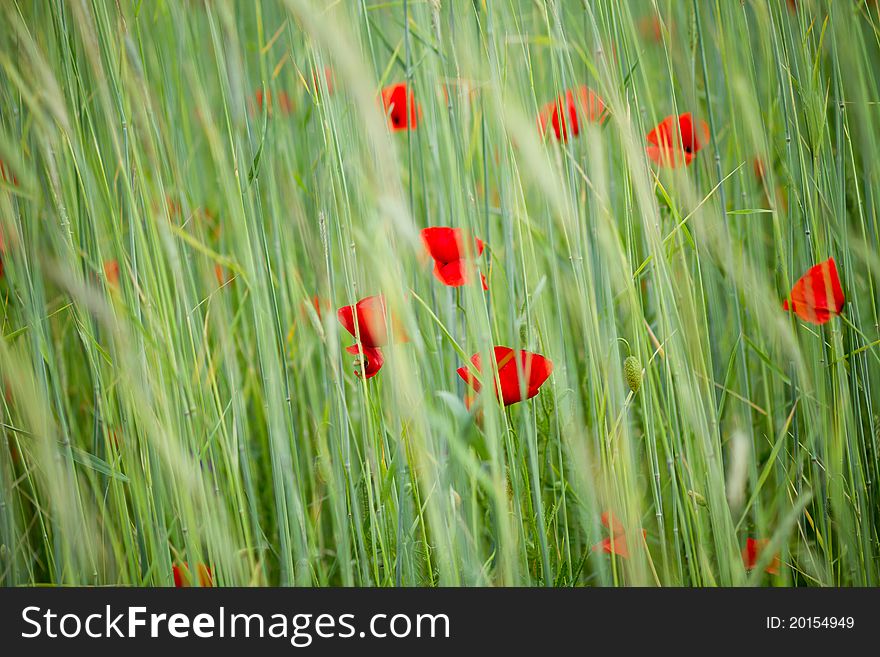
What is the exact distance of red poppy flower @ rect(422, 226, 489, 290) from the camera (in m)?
0.44

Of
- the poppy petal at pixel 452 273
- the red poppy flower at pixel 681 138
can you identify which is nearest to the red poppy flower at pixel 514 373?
the poppy petal at pixel 452 273

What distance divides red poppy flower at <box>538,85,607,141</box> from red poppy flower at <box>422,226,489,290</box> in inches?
3.9

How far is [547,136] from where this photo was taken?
519 mm

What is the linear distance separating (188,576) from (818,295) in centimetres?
54

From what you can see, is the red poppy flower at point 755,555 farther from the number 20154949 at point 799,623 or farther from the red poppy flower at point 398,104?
the red poppy flower at point 398,104

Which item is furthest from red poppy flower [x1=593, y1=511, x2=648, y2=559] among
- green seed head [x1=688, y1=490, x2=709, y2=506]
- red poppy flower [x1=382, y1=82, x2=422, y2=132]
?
red poppy flower [x1=382, y1=82, x2=422, y2=132]

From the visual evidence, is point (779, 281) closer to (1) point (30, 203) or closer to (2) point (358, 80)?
(2) point (358, 80)

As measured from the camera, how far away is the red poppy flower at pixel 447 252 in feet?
1.44

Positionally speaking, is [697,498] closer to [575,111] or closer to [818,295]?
[818,295]

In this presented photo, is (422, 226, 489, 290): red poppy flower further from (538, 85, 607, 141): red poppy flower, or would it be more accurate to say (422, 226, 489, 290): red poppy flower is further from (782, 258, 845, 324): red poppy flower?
(782, 258, 845, 324): red poppy flower

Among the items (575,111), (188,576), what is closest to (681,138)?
(575,111)

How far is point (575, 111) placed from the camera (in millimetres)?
527

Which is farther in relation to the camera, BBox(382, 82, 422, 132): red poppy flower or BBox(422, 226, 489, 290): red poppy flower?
BBox(382, 82, 422, 132): red poppy flower

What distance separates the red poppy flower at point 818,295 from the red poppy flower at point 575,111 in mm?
206
